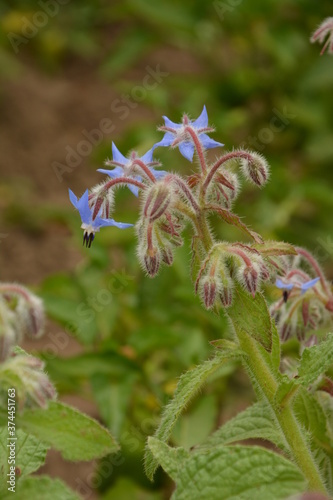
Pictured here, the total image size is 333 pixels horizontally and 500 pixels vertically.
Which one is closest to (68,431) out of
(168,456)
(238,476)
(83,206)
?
(168,456)

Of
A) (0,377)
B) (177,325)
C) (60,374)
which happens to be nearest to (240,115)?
(177,325)

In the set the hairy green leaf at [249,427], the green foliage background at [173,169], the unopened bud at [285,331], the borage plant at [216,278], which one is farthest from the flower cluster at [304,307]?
the green foliage background at [173,169]

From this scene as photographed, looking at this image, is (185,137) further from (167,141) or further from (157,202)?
(157,202)

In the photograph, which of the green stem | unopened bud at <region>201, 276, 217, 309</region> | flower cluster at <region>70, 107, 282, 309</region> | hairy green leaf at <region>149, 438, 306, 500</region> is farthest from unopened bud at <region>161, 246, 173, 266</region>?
hairy green leaf at <region>149, 438, 306, 500</region>

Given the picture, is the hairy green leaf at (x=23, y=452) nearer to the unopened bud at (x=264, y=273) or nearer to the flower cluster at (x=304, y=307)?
the unopened bud at (x=264, y=273)

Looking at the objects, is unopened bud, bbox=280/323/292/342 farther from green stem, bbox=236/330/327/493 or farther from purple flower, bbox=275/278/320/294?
green stem, bbox=236/330/327/493
